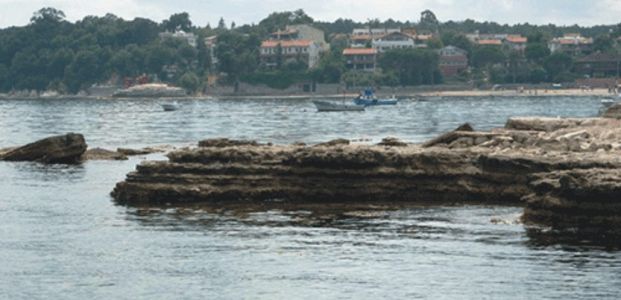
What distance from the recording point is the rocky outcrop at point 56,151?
7906 cm

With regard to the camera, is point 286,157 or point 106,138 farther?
point 106,138

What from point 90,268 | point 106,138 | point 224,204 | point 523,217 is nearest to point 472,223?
point 523,217

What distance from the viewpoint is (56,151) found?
78875 millimetres

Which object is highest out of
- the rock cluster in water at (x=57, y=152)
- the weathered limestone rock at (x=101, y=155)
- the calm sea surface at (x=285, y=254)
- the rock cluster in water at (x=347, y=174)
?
the rock cluster in water at (x=347, y=174)

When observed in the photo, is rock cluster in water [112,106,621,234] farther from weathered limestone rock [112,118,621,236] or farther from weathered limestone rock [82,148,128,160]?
weathered limestone rock [82,148,128,160]

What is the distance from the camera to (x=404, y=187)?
54.6m

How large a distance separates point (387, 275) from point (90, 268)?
28.6 feet

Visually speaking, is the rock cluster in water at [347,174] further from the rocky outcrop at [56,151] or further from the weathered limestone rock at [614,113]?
the rocky outcrop at [56,151]

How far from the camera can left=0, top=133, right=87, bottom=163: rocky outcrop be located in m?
79.1

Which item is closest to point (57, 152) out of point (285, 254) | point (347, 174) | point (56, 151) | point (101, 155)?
point (56, 151)

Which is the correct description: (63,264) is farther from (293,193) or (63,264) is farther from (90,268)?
(293,193)

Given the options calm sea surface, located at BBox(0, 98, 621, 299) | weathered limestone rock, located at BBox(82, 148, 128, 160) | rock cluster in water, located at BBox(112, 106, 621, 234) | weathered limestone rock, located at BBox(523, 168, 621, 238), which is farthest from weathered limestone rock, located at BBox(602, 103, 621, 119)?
weathered limestone rock, located at BBox(82, 148, 128, 160)

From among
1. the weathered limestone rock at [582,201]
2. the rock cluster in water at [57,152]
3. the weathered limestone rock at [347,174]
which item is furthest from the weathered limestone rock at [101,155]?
the weathered limestone rock at [582,201]

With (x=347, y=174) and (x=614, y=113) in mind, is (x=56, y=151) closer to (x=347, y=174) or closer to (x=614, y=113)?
(x=347, y=174)
